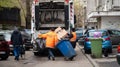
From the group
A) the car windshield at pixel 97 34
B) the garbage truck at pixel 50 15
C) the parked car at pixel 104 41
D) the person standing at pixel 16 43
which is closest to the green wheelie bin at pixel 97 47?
the parked car at pixel 104 41

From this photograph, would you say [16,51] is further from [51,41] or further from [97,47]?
[97,47]

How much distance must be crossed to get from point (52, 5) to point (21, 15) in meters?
38.0

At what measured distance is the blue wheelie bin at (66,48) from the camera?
72.1ft

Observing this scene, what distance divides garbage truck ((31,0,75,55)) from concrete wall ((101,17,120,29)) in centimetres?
1734

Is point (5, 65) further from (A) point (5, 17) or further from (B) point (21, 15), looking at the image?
(B) point (21, 15)

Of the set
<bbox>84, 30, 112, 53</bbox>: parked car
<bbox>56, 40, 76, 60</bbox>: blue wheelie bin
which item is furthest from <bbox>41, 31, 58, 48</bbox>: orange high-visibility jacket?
<bbox>84, 30, 112, 53</bbox>: parked car

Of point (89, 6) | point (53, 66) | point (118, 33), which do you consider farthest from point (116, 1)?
point (89, 6)

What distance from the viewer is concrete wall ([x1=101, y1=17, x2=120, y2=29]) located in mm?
42812

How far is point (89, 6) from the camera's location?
89.0 metres

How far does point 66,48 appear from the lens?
870 inches

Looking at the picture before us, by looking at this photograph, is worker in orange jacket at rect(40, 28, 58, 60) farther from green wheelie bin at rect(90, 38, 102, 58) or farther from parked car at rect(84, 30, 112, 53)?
parked car at rect(84, 30, 112, 53)

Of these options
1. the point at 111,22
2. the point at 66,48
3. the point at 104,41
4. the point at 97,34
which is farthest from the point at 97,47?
the point at 111,22

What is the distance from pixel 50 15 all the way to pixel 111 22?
18.1 meters

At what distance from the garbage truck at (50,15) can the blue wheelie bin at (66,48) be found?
2848mm
